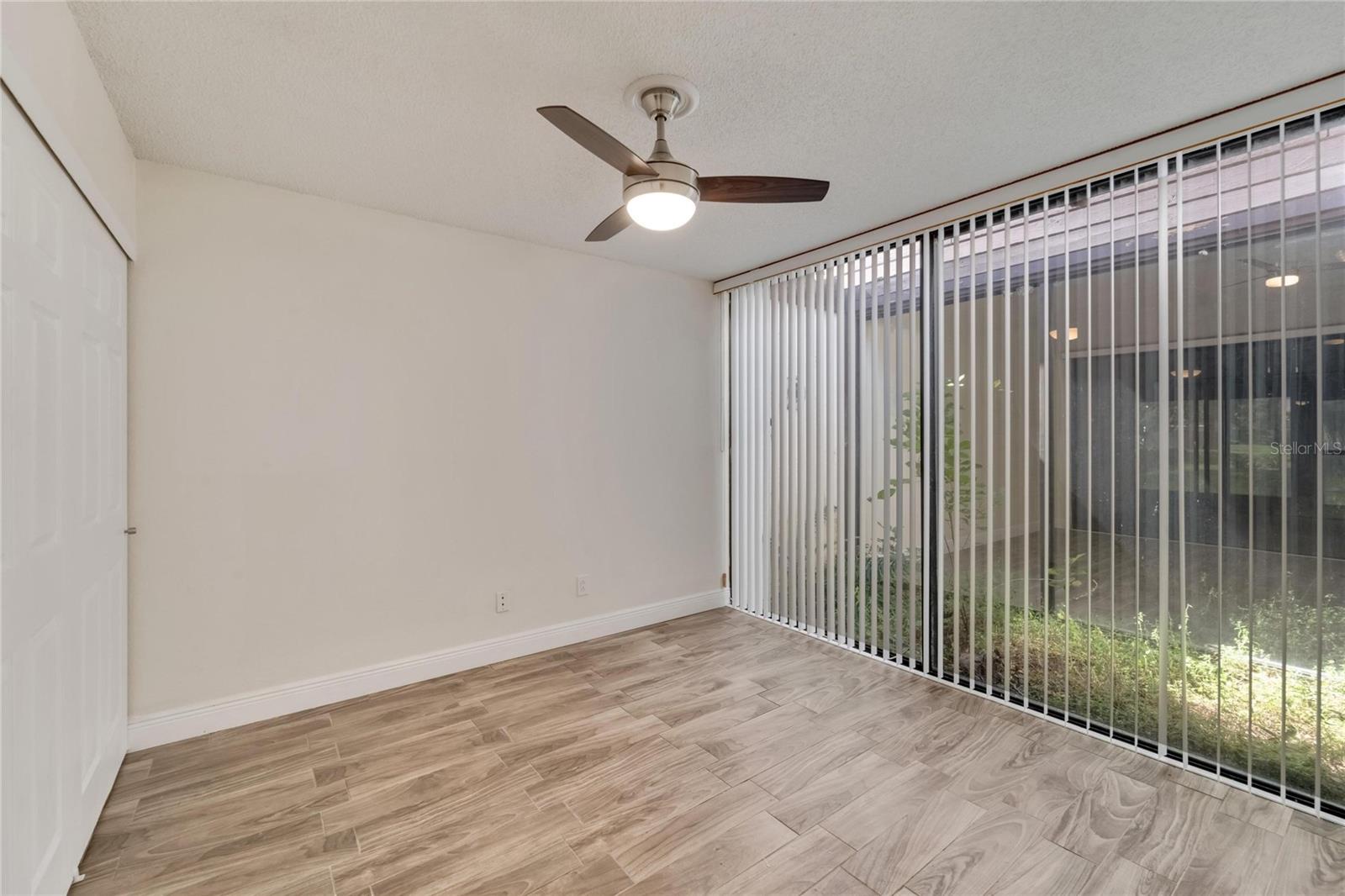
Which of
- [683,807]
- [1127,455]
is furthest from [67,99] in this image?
[1127,455]

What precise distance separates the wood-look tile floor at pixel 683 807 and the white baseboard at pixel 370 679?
0.23ft

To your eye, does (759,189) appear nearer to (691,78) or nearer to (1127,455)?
(691,78)

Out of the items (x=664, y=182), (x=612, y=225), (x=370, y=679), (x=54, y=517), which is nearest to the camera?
(x=54, y=517)

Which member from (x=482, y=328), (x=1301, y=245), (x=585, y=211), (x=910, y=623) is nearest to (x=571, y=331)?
(x=482, y=328)

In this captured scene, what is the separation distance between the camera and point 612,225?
7.91 ft

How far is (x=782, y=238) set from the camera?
3529 millimetres

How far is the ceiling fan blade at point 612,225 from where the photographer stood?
90.3 inches

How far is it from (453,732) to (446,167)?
2488mm

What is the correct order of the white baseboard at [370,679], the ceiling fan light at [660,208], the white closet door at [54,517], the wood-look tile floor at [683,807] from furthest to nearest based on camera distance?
the white baseboard at [370,679] < the ceiling fan light at [660,208] < the wood-look tile floor at [683,807] < the white closet door at [54,517]

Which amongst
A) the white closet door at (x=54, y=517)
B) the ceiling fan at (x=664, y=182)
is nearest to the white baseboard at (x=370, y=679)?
the white closet door at (x=54, y=517)

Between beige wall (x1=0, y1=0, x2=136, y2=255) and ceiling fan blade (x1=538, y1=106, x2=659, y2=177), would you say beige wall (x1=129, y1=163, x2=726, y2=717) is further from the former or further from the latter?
ceiling fan blade (x1=538, y1=106, x2=659, y2=177)

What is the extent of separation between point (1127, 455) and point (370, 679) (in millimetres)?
3646

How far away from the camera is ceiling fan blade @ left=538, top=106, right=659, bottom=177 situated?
162 centimetres

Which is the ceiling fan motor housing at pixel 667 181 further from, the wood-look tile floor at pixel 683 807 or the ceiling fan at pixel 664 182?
the wood-look tile floor at pixel 683 807
